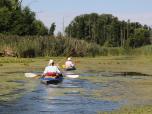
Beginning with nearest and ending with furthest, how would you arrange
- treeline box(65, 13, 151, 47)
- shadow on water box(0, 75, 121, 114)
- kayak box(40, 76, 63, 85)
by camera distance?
shadow on water box(0, 75, 121, 114) → kayak box(40, 76, 63, 85) → treeline box(65, 13, 151, 47)

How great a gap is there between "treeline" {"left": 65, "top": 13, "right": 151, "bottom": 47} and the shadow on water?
220 feet

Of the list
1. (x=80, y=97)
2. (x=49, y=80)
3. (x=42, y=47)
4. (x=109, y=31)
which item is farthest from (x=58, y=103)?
(x=109, y=31)

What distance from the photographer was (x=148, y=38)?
96688mm

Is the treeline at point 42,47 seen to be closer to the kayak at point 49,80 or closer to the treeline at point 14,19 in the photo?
the treeline at point 14,19

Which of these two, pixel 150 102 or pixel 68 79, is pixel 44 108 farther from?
pixel 68 79

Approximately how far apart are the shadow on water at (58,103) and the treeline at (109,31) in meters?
67.0

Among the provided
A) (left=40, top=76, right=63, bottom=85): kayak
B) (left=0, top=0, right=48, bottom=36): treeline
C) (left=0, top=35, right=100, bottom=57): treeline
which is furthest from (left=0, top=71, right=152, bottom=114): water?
(left=0, top=0, right=48, bottom=36): treeline

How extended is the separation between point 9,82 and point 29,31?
138 feet

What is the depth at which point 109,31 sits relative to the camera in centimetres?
10200

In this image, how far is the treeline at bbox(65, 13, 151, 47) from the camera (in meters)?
93.9

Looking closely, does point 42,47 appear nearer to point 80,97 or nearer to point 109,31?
point 80,97

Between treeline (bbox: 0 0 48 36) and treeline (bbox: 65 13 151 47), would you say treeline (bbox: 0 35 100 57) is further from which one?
treeline (bbox: 65 13 151 47)

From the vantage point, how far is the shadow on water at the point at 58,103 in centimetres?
1611

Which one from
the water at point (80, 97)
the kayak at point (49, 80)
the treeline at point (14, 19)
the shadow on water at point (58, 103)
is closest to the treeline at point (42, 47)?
the treeline at point (14, 19)
